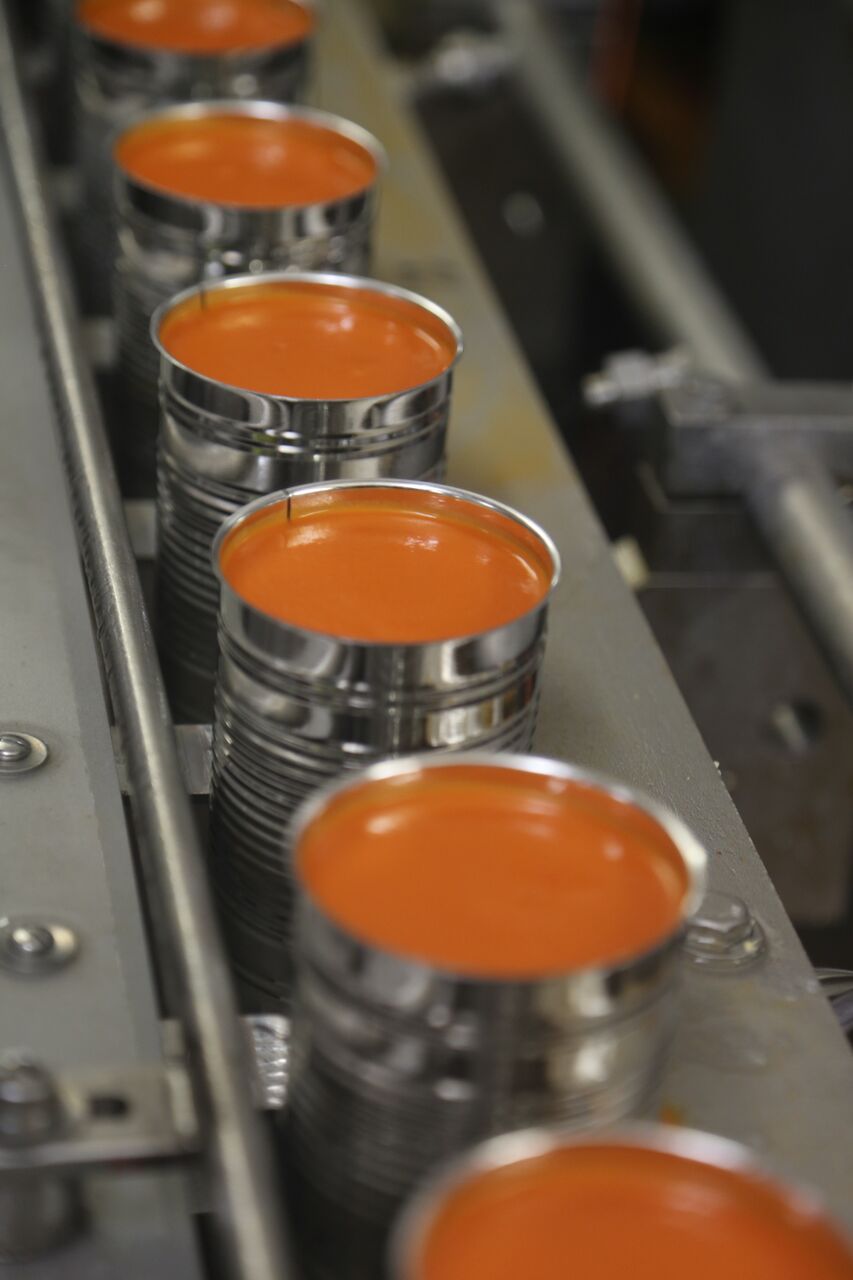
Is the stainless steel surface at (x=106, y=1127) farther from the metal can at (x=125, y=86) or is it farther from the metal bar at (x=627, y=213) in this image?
the metal bar at (x=627, y=213)

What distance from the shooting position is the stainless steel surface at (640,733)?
0.84 meters

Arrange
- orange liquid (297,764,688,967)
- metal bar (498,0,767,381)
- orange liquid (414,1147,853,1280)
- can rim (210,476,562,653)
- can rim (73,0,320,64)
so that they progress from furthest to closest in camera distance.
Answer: metal bar (498,0,767,381) → can rim (73,0,320,64) → can rim (210,476,562,653) → orange liquid (297,764,688,967) → orange liquid (414,1147,853,1280)

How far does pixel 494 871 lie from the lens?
0.74m

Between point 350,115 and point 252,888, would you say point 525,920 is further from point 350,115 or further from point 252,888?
point 350,115

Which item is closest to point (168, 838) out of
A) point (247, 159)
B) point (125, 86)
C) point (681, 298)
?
point (247, 159)

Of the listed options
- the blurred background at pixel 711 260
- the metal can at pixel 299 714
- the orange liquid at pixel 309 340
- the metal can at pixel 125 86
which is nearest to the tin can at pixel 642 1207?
the metal can at pixel 299 714

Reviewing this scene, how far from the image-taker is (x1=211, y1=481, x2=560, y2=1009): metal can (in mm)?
817

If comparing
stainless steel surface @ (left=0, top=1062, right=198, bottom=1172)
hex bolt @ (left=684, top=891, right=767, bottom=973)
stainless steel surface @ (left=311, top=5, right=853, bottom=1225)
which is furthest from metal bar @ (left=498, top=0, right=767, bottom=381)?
stainless steel surface @ (left=0, top=1062, right=198, bottom=1172)

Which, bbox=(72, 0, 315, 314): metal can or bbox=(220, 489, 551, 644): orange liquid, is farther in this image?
bbox=(72, 0, 315, 314): metal can

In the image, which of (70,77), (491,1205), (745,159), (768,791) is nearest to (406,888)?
(491,1205)

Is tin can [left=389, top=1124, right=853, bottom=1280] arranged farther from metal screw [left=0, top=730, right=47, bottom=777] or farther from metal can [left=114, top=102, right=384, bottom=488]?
metal can [left=114, top=102, right=384, bottom=488]

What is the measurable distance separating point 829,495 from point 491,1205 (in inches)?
37.4

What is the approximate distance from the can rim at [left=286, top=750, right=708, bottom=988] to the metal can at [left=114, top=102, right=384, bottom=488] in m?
0.55

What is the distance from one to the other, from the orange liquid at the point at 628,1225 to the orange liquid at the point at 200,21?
4.50ft
